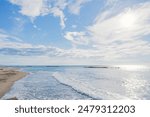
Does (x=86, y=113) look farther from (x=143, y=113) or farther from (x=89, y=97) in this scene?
(x=89, y=97)

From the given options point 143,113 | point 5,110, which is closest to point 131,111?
point 143,113

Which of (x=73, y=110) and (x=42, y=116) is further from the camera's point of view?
(x=73, y=110)

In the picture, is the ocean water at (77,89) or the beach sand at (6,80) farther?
the beach sand at (6,80)

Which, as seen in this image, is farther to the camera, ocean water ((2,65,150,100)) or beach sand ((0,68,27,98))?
beach sand ((0,68,27,98))

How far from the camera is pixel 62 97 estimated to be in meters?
Result: 18.9

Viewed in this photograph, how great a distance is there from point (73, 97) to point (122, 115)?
369 inches

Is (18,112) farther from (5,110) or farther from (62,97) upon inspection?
(62,97)

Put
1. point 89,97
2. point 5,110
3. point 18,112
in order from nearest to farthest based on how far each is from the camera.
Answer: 1. point 18,112
2. point 5,110
3. point 89,97

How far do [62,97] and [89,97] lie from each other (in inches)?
106

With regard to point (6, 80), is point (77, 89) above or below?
below

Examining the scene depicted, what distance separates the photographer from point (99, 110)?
10.5 metres

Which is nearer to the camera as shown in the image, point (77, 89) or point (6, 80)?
point (77, 89)

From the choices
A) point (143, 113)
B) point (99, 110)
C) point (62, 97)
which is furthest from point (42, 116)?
point (62, 97)

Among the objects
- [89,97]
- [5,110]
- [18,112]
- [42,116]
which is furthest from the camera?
[89,97]
